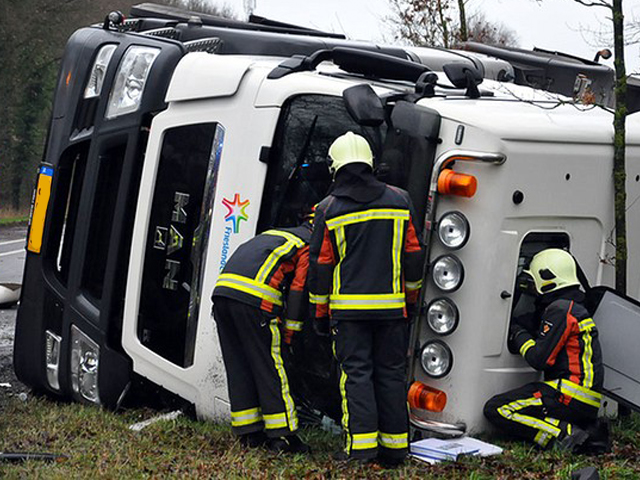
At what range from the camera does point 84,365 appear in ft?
20.1

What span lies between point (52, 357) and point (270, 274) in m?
2.01

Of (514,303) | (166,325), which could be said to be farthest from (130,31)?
(514,303)

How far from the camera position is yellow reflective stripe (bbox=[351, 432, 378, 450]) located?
185 inches

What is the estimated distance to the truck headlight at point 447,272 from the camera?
4.80 metres

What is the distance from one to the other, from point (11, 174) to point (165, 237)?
88.7 feet

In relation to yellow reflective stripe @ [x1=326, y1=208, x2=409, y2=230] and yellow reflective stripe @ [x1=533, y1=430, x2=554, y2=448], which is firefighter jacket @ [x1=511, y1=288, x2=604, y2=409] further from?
yellow reflective stripe @ [x1=326, y1=208, x2=409, y2=230]

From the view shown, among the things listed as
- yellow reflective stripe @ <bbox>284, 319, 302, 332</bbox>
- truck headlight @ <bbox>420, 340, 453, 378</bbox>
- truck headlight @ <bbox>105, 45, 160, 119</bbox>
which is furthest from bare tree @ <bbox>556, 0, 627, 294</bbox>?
truck headlight @ <bbox>105, 45, 160, 119</bbox>

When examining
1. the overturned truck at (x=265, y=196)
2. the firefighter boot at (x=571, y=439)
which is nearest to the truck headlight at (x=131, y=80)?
the overturned truck at (x=265, y=196)

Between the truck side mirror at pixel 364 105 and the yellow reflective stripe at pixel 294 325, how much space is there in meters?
1.00

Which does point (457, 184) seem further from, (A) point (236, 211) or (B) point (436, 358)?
(A) point (236, 211)

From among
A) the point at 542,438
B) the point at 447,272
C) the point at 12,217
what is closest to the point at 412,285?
the point at 447,272

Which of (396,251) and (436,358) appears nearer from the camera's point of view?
(396,251)

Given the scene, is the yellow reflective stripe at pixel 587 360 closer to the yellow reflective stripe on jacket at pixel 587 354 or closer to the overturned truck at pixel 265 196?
the yellow reflective stripe on jacket at pixel 587 354

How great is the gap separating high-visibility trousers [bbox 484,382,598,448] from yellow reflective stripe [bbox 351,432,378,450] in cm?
58
